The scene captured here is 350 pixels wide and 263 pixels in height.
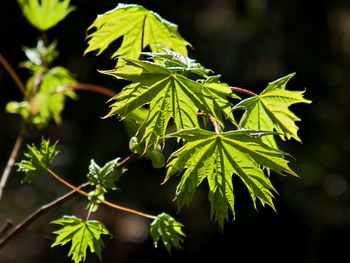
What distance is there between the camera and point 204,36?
3.65 meters

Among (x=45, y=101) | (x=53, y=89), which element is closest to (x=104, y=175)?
(x=45, y=101)

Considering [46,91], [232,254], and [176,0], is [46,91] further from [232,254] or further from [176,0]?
[232,254]

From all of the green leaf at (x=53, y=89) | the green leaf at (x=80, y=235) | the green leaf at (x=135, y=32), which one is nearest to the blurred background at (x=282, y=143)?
the green leaf at (x=53, y=89)

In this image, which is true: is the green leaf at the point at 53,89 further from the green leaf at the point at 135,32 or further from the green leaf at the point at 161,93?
the green leaf at the point at 161,93

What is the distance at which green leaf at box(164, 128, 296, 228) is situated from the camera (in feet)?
2.30

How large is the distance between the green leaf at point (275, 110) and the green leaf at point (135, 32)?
0.53 ft

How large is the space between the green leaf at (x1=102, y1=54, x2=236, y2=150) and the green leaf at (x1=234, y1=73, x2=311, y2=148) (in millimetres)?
78

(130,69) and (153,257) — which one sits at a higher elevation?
(130,69)

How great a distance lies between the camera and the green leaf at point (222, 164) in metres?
0.70

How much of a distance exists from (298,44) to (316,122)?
44 centimetres

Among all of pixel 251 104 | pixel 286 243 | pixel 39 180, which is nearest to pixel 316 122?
pixel 286 243

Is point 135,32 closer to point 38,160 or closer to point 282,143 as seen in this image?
point 38,160

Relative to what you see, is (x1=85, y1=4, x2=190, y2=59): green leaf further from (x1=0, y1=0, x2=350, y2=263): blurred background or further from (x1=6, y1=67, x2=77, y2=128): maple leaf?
(x1=0, y1=0, x2=350, y2=263): blurred background

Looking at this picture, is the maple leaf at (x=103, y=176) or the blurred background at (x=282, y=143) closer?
the maple leaf at (x=103, y=176)
